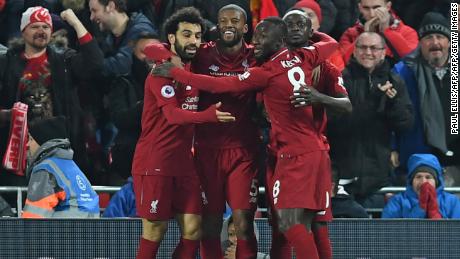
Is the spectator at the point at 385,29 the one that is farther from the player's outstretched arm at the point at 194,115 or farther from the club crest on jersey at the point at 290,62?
the player's outstretched arm at the point at 194,115

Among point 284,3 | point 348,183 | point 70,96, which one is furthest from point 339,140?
point 70,96

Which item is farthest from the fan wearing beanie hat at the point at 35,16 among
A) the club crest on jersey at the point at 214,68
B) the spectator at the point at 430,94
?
the spectator at the point at 430,94

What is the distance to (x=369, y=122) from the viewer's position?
48.8 feet

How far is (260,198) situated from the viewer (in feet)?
48.7

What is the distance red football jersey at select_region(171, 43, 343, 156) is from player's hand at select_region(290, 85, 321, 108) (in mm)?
50

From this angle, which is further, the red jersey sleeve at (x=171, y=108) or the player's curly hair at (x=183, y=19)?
the player's curly hair at (x=183, y=19)

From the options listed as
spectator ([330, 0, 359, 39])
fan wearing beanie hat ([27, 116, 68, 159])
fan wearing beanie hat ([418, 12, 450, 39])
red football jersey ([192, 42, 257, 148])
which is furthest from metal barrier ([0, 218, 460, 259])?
spectator ([330, 0, 359, 39])

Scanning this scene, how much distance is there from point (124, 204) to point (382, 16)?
344cm

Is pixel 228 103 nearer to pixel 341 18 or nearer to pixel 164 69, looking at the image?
pixel 164 69

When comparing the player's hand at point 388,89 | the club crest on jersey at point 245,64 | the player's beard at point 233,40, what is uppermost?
the player's beard at point 233,40

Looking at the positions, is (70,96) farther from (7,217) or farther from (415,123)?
(415,123)

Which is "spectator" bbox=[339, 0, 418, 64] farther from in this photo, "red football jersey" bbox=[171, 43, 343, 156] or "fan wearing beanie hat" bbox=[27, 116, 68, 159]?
"red football jersey" bbox=[171, 43, 343, 156]

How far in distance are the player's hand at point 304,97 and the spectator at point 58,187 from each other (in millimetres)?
2284

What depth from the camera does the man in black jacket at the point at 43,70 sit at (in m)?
14.6
